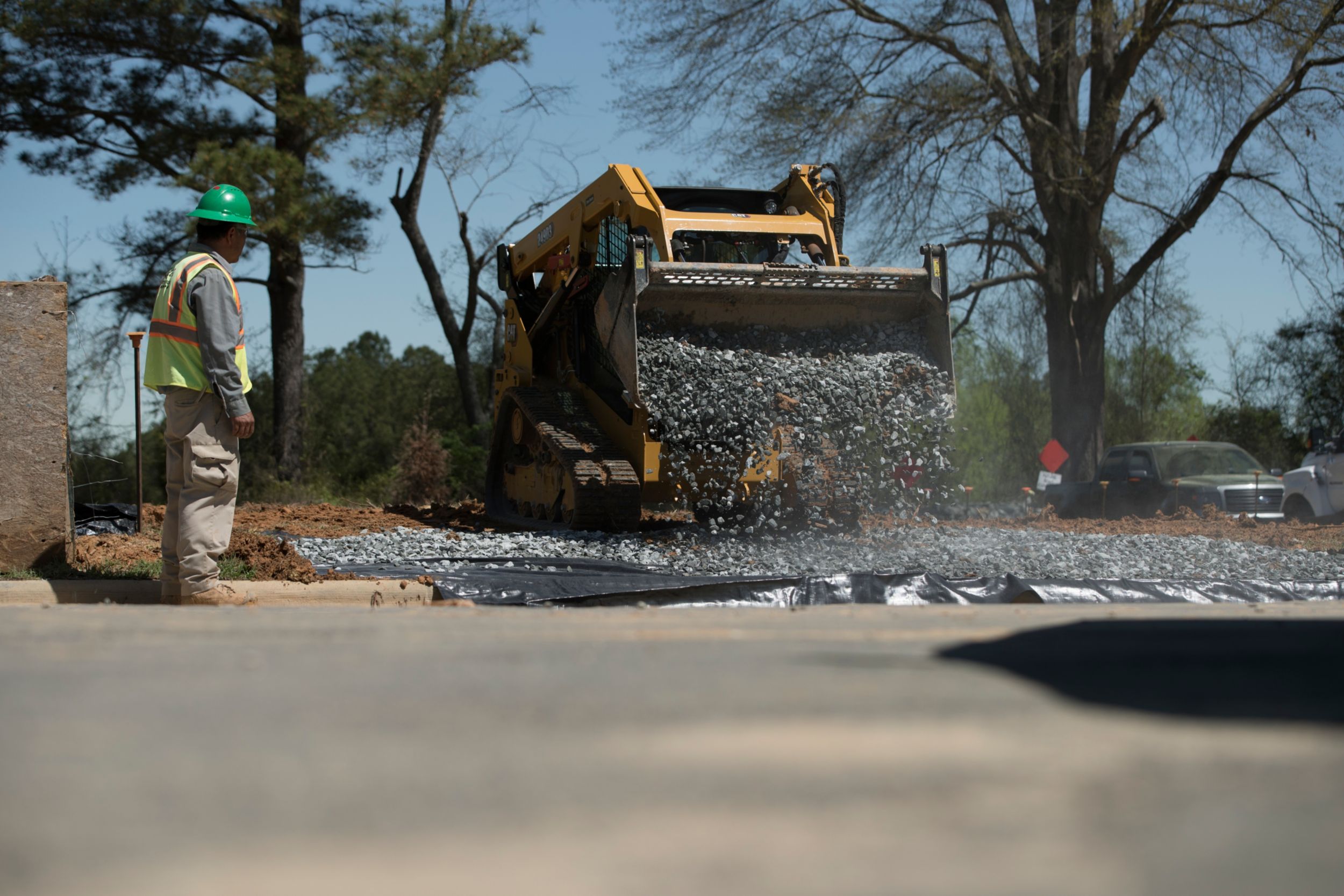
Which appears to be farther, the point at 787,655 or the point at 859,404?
the point at 859,404

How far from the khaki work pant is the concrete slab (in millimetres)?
2828

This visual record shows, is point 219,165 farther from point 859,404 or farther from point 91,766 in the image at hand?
point 91,766

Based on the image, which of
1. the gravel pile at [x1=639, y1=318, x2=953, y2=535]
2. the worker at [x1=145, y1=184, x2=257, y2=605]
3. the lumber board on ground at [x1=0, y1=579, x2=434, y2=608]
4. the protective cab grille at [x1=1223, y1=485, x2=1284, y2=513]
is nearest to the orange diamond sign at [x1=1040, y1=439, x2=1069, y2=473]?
the protective cab grille at [x1=1223, y1=485, x2=1284, y2=513]

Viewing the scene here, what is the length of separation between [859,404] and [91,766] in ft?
23.2

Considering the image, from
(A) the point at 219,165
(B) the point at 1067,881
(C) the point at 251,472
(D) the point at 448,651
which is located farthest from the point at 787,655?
(C) the point at 251,472

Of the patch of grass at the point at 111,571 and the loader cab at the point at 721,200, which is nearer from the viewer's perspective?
the patch of grass at the point at 111,571

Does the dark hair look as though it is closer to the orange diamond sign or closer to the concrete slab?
the concrete slab

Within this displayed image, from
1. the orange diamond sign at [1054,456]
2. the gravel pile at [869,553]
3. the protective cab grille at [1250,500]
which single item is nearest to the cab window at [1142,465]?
the protective cab grille at [1250,500]

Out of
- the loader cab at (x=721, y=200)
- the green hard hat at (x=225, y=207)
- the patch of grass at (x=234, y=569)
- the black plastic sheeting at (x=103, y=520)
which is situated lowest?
the patch of grass at (x=234, y=569)

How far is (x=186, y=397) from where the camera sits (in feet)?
15.5

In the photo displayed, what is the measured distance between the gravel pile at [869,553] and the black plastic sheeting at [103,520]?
7.43 ft

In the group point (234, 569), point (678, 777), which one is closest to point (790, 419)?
point (234, 569)

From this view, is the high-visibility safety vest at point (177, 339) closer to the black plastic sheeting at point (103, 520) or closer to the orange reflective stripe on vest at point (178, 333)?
the orange reflective stripe on vest at point (178, 333)

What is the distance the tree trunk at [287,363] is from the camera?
→ 60.2 feet
